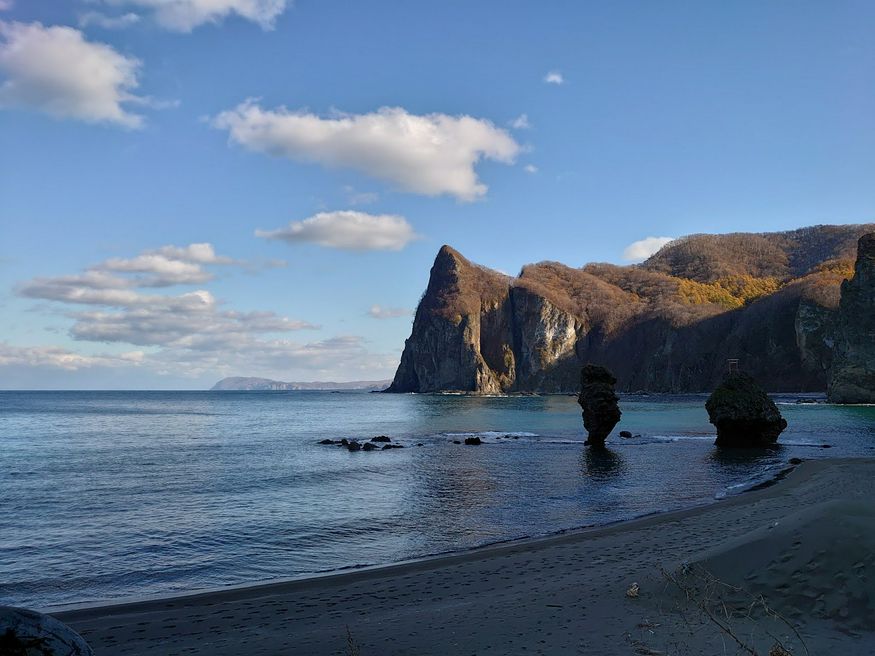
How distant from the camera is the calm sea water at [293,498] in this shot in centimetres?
1650

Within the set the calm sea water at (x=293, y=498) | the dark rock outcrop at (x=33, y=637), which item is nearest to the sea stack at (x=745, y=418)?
the calm sea water at (x=293, y=498)

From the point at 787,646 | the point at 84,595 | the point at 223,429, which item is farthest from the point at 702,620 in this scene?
the point at 223,429

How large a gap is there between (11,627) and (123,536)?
16.0 meters

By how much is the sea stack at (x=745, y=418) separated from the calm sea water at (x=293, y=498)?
2.04 metres

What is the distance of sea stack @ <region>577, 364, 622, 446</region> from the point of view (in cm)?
4925

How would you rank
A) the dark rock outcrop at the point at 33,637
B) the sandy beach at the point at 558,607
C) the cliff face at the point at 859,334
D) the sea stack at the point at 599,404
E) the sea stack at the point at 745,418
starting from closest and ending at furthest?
the dark rock outcrop at the point at 33,637 < the sandy beach at the point at 558,607 < the sea stack at the point at 745,418 < the sea stack at the point at 599,404 < the cliff face at the point at 859,334

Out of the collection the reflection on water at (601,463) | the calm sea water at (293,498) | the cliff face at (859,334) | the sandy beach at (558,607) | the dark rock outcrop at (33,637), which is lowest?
the reflection on water at (601,463)

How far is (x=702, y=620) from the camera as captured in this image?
31.2 feet

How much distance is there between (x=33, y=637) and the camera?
575cm

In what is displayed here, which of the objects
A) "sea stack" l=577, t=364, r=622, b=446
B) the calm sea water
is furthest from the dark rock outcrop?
"sea stack" l=577, t=364, r=622, b=446

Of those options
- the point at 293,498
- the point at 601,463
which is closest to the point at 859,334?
the point at 601,463

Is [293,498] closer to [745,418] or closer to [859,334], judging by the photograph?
[745,418]

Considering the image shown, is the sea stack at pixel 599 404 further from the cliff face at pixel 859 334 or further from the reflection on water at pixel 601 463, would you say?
the cliff face at pixel 859 334

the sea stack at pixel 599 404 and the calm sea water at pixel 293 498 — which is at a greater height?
the sea stack at pixel 599 404
